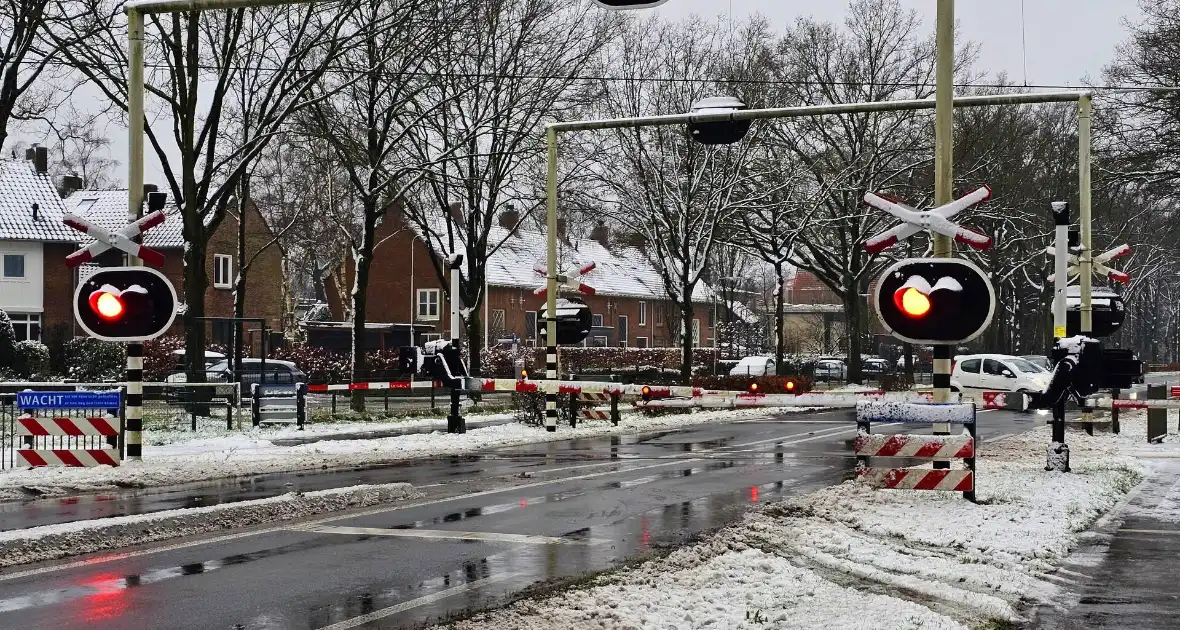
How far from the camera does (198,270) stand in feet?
90.5

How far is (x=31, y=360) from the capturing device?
40219 millimetres

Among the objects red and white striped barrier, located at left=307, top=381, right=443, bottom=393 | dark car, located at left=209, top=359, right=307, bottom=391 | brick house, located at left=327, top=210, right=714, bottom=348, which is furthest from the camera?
brick house, located at left=327, top=210, right=714, bottom=348

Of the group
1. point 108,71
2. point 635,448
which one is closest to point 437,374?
point 635,448

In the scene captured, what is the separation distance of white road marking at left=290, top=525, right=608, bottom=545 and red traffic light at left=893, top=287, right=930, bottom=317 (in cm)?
381

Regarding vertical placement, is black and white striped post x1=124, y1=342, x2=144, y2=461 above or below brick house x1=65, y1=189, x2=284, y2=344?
below

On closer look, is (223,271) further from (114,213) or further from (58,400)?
(58,400)

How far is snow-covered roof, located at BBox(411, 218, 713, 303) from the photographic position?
73062mm

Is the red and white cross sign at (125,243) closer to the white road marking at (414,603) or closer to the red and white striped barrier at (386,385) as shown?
the white road marking at (414,603)

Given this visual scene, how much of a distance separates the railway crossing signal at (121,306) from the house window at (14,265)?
49862 millimetres

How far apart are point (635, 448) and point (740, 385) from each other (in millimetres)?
17373

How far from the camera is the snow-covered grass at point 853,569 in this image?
7.38 m

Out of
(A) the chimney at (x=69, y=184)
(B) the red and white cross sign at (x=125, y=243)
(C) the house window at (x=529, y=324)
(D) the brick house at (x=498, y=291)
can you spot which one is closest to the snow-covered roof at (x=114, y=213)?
(A) the chimney at (x=69, y=184)

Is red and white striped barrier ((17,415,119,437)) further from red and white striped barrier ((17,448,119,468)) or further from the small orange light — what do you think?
the small orange light

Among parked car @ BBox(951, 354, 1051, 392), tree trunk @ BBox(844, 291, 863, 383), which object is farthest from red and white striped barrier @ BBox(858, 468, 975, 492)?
tree trunk @ BBox(844, 291, 863, 383)
